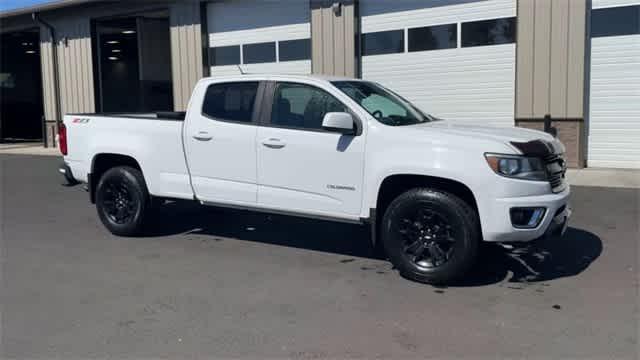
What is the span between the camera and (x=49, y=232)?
27.6ft

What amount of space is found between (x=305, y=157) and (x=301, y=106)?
592mm

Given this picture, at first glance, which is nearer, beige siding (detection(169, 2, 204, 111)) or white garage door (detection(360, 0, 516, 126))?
white garage door (detection(360, 0, 516, 126))

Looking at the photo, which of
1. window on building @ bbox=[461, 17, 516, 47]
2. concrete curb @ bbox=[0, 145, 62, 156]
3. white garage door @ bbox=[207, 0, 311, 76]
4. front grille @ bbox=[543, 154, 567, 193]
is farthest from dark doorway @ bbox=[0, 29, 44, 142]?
front grille @ bbox=[543, 154, 567, 193]

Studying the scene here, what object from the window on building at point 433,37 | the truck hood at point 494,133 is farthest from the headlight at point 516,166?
the window on building at point 433,37

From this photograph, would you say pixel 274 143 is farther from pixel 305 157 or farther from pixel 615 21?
pixel 615 21

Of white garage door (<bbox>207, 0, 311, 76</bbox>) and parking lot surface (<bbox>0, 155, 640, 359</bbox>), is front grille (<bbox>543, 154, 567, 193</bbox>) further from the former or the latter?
white garage door (<bbox>207, 0, 311, 76</bbox>)

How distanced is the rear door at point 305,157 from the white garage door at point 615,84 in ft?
29.5

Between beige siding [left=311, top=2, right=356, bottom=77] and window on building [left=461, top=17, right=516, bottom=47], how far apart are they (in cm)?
294

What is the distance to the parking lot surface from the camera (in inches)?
171

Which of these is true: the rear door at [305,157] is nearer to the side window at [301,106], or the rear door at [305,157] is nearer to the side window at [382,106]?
the side window at [301,106]

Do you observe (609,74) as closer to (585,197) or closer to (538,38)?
(538,38)

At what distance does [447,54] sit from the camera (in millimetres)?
15008

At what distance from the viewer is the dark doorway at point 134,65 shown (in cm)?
2477

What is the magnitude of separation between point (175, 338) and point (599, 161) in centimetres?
1149
